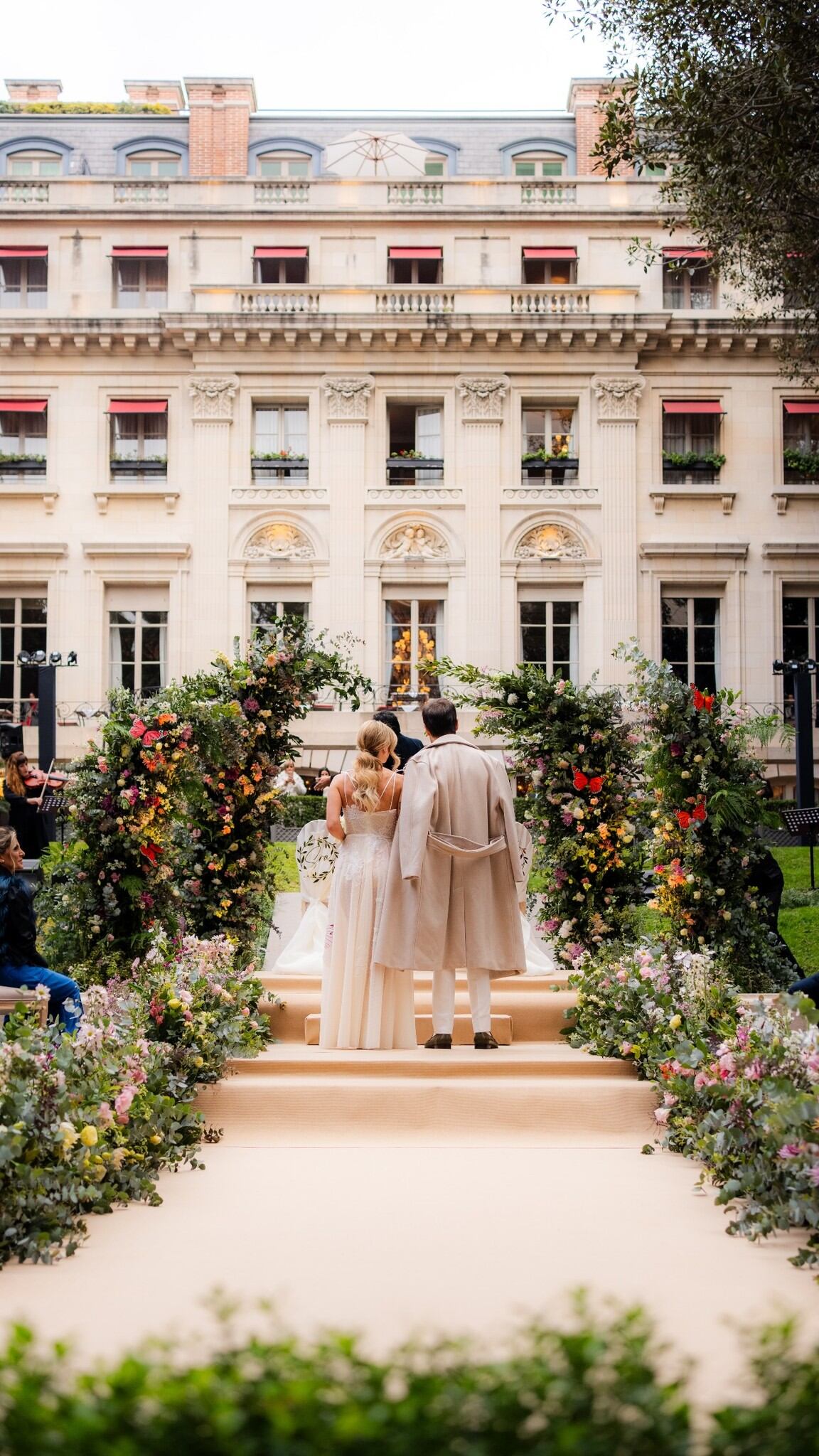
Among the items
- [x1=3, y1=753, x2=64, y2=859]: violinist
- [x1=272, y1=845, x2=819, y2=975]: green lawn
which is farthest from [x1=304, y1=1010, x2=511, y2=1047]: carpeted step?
[x1=3, y1=753, x2=64, y2=859]: violinist

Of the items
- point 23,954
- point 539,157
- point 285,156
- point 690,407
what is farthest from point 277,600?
point 23,954

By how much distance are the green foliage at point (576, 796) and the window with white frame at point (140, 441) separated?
60.0 feet

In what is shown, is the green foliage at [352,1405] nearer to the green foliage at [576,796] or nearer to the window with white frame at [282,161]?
the green foliage at [576,796]

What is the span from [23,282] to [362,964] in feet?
75.9

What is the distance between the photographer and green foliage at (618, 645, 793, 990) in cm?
863

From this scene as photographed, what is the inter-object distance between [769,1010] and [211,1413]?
3.99 metres

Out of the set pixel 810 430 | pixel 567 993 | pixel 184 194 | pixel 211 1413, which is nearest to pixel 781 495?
pixel 810 430

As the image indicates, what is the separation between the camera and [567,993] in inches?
357

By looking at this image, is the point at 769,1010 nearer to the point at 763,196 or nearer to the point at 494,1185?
the point at 494,1185

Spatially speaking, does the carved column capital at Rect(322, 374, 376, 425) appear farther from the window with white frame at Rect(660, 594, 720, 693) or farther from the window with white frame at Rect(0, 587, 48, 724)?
the window with white frame at Rect(660, 594, 720, 693)

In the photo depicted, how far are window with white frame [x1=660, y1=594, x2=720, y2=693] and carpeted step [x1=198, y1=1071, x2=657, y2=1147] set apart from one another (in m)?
20.5

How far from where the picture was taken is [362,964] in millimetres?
7676

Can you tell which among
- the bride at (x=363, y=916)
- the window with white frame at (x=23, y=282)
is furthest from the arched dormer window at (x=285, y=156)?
the bride at (x=363, y=916)

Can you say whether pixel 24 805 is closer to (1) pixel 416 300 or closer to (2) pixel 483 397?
(2) pixel 483 397
